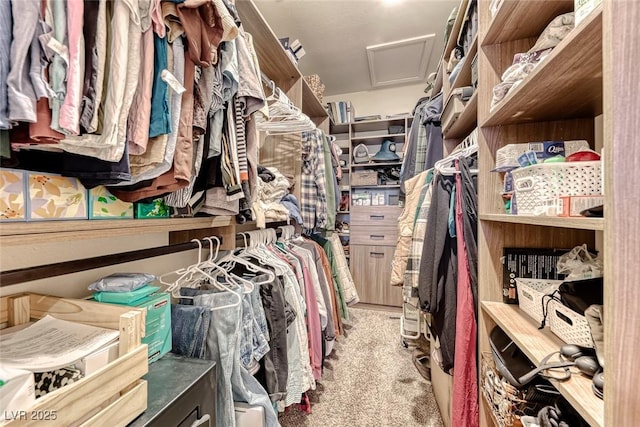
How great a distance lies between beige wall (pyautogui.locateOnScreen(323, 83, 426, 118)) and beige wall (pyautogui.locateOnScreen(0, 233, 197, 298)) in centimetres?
297

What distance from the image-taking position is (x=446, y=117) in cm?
159

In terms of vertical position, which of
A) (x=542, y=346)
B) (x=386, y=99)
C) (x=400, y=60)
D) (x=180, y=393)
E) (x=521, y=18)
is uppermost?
(x=400, y=60)

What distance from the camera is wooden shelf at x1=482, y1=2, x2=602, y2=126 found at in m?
0.49

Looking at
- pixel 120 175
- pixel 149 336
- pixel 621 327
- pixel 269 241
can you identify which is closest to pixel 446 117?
pixel 269 241

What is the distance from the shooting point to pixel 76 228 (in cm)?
61

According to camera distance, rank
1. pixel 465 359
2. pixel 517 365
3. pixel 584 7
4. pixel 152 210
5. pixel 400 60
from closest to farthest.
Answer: pixel 584 7, pixel 517 365, pixel 152 210, pixel 465 359, pixel 400 60

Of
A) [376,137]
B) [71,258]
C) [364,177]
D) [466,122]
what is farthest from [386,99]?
[71,258]

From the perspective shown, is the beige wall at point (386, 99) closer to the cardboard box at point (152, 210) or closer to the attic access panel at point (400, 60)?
the attic access panel at point (400, 60)

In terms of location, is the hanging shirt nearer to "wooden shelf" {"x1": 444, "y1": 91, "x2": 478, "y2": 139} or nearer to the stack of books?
"wooden shelf" {"x1": 444, "y1": 91, "x2": 478, "y2": 139}

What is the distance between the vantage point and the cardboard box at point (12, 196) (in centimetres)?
50

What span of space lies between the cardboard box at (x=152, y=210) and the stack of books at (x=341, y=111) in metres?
2.49

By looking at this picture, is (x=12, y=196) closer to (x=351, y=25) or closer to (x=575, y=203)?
(x=575, y=203)

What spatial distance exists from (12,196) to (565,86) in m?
1.29

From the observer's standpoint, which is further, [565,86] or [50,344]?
[565,86]
